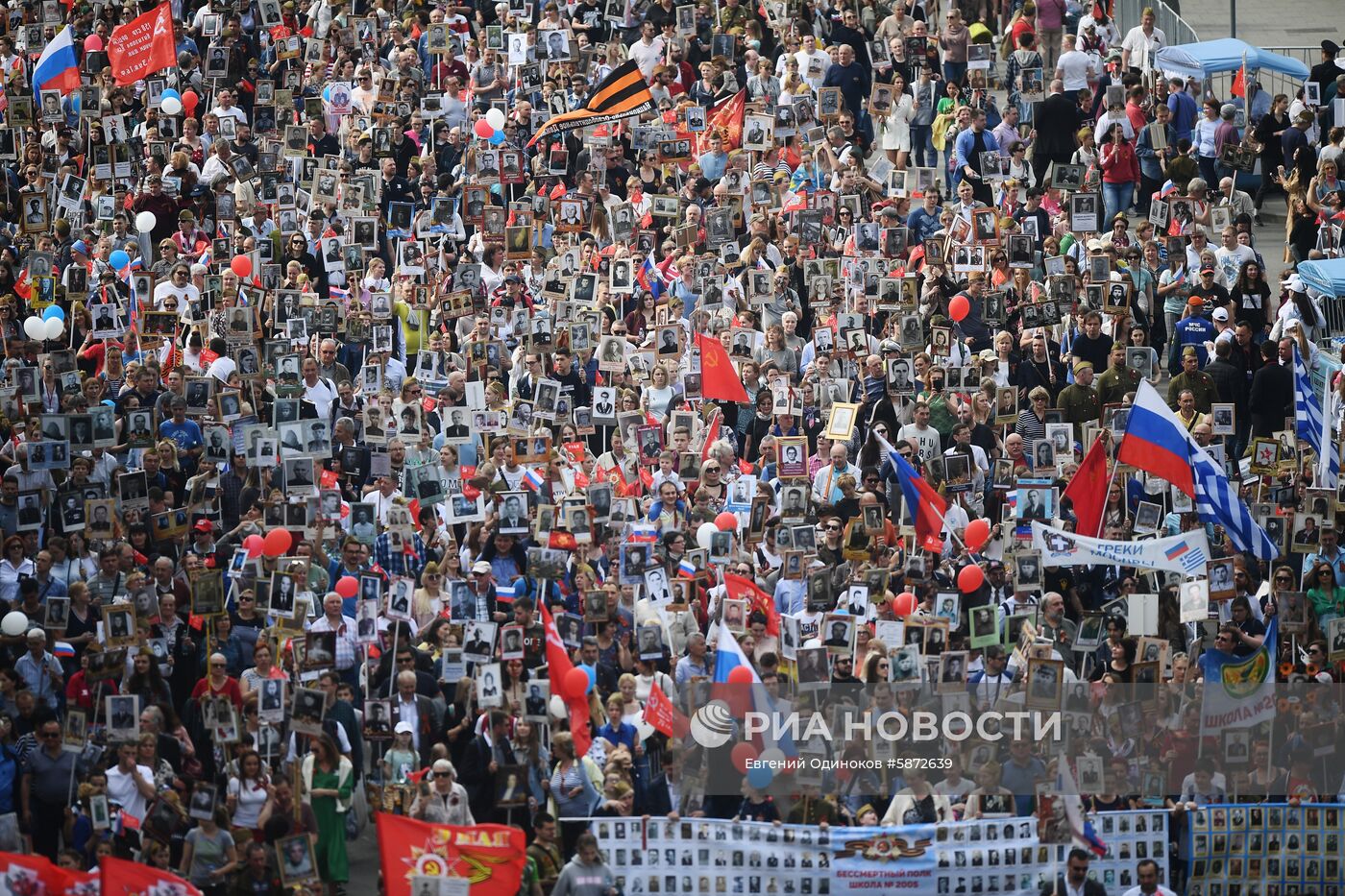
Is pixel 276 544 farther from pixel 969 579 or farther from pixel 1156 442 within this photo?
A: pixel 1156 442

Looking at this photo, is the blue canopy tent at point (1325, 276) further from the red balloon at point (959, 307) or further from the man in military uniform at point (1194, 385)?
the red balloon at point (959, 307)

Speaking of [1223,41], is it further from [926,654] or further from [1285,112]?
[926,654]

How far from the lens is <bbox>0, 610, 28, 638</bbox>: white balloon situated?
66.4 ft

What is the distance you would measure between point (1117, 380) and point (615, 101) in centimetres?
768

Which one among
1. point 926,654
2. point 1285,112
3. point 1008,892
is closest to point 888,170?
point 1285,112

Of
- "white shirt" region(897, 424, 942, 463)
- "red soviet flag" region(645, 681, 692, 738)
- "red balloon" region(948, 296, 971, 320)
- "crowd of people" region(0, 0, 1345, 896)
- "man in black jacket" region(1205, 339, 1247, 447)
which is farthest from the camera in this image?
"red balloon" region(948, 296, 971, 320)

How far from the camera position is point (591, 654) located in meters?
20.2

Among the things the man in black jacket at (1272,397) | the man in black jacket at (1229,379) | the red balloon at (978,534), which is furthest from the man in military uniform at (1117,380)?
the red balloon at (978,534)

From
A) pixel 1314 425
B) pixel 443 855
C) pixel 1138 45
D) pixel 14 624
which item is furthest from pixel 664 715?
pixel 1138 45

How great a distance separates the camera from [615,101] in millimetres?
29453

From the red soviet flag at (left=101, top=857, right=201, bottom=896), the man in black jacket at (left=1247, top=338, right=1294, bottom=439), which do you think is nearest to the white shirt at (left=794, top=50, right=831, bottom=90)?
the man in black jacket at (left=1247, top=338, right=1294, bottom=439)

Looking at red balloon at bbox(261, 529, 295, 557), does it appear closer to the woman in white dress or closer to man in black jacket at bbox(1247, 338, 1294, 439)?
man in black jacket at bbox(1247, 338, 1294, 439)

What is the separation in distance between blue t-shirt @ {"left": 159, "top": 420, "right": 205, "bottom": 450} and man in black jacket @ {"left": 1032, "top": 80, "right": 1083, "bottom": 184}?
11.3 metres

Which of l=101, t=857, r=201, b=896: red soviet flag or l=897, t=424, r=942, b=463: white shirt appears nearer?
l=101, t=857, r=201, b=896: red soviet flag
